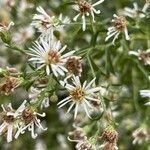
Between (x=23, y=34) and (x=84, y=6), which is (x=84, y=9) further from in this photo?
(x=23, y=34)

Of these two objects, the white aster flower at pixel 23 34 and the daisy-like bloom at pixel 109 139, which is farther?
the white aster flower at pixel 23 34

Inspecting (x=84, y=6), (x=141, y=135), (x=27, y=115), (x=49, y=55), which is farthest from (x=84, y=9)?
(x=141, y=135)

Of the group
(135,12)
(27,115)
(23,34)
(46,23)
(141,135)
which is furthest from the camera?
(23,34)

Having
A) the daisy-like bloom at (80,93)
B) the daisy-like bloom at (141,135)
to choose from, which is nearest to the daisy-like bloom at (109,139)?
the daisy-like bloom at (80,93)

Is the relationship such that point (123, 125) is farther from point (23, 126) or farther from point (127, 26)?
point (23, 126)

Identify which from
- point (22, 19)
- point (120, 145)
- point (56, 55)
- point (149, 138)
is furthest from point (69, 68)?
point (120, 145)

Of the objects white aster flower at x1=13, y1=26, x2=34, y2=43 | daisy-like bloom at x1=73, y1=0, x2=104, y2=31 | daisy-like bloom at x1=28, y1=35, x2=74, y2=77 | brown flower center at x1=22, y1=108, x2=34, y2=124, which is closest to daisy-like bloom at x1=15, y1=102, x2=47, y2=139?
brown flower center at x1=22, y1=108, x2=34, y2=124

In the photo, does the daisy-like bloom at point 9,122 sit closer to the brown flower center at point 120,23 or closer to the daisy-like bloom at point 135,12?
the brown flower center at point 120,23
